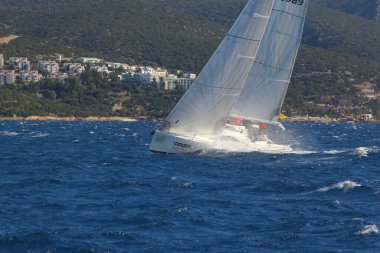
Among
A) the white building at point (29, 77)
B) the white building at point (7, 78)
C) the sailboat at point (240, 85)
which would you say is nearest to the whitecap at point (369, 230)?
the sailboat at point (240, 85)

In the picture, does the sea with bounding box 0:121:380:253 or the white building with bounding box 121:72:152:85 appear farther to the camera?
the white building with bounding box 121:72:152:85

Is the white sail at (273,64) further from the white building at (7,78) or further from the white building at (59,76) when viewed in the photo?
the white building at (59,76)

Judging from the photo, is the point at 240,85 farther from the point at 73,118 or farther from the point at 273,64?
the point at 73,118

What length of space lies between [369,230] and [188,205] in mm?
6695

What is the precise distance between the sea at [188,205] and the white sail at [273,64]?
4.14 m

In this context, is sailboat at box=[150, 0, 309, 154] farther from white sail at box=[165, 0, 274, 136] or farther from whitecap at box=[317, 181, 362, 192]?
whitecap at box=[317, 181, 362, 192]

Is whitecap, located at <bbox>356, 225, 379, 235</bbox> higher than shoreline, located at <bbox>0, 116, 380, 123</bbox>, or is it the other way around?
whitecap, located at <bbox>356, 225, 379, 235</bbox>

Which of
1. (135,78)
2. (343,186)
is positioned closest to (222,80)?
(343,186)

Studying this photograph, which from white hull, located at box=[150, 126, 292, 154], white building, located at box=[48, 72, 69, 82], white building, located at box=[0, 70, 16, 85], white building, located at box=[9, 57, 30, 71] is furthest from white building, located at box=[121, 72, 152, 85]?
white hull, located at box=[150, 126, 292, 154]

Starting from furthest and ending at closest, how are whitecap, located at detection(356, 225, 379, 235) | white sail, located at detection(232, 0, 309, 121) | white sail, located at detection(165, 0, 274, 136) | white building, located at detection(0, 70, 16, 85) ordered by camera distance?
white building, located at detection(0, 70, 16, 85) → white sail, located at detection(232, 0, 309, 121) → white sail, located at detection(165, 0, 274, 136) → whitecap, located at detection(356, 225, 379, 235)

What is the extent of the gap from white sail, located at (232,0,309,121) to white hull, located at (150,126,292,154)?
157cm

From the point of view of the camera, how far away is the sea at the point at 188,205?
1016 inches

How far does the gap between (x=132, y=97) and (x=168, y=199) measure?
150 meters

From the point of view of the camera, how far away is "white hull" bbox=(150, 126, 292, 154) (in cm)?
5081
